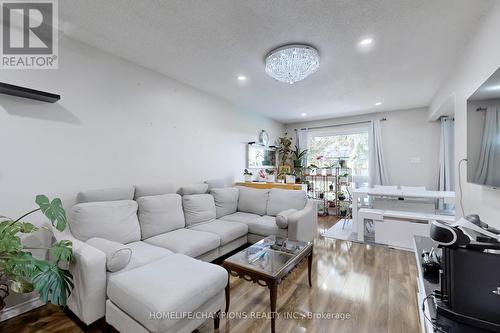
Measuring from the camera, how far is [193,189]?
3.13m

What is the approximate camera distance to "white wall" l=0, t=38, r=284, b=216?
1908 millimetres

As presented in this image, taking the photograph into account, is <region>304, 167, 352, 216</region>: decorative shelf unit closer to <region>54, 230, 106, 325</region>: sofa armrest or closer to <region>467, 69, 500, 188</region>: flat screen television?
<region>467, 69, 500, 188</region>: flat screen television

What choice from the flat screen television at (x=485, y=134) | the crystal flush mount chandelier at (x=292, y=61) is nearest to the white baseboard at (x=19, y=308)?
the crystal flush mount chandelier at (x=292, y=61)

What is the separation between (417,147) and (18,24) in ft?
21.1

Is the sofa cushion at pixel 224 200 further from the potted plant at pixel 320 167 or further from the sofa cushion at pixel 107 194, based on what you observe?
the potted plant at pixel 320 167

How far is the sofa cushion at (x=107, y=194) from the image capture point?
2.13m

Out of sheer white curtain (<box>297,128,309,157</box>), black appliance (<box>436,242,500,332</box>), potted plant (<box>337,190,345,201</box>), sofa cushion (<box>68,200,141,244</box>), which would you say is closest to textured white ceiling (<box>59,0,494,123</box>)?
sofa cushion (<box>68,200,141,244</box>)

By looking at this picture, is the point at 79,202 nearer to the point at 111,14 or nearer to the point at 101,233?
the point at 101,233

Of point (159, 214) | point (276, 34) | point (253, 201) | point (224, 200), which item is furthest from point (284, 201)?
point (276, 34)

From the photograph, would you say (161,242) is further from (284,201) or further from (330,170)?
(330,170)

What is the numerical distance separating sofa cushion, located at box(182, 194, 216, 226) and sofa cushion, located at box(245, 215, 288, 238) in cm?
57

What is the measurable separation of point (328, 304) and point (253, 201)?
189cm

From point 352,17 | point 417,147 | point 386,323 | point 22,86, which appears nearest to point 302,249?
point 386,323

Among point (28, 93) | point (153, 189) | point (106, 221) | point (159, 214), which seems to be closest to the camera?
point (28, 93)
